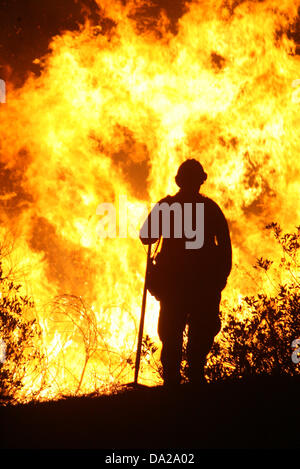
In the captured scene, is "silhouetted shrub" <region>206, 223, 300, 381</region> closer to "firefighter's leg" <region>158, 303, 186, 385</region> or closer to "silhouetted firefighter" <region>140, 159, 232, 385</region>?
"silhouetted firefighter" <region>140, 159, 232, 385</region>

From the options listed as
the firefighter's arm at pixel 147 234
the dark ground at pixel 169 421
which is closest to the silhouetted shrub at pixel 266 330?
the firefighter's arm at pixel 147 234

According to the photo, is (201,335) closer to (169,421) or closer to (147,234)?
(169,421)

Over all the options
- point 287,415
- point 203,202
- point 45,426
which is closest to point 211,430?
point 287,415

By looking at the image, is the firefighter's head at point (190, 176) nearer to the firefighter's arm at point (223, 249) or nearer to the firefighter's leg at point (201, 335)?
the firefighter's arm at point (223, 249)

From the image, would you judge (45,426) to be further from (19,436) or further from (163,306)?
(163,306)

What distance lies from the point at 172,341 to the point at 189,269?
3.75 feet

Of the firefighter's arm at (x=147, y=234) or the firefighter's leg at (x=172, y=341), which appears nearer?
the firefighter's leg at (x=172, y=341)

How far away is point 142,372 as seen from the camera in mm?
17812

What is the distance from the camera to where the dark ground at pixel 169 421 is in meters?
3.71

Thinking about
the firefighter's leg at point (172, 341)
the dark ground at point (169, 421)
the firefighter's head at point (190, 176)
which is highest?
the firefighter's head at point (190, 176)

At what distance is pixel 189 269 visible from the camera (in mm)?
5715

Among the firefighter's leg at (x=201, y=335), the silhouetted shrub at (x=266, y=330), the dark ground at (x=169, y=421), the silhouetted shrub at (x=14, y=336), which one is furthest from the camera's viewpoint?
the silhouetted shrub at (x=266, y=330)

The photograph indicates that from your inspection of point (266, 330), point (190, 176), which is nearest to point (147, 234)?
point (190, 176)

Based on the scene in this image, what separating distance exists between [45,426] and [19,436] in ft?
1.00
